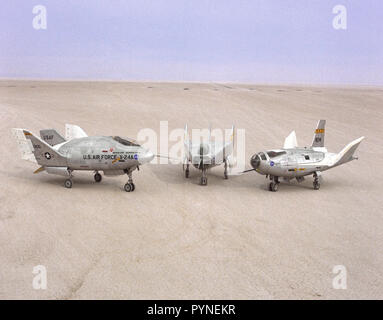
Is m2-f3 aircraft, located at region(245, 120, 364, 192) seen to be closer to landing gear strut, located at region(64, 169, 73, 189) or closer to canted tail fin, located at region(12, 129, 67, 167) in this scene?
landing gear strut, located at region(64, 169, 73, 189)

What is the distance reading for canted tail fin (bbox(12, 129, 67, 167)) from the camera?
15.6 m

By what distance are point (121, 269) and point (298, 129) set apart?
2639 centimetres

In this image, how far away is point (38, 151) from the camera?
1575 cm

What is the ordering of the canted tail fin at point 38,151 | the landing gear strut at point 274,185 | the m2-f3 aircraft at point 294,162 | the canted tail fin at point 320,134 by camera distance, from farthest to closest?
the canted tail fin at point 320,134, the landing gear strut at point 274,185, the m2-f3 aircraft at point 294,162, the canted tail fin at point 38,151

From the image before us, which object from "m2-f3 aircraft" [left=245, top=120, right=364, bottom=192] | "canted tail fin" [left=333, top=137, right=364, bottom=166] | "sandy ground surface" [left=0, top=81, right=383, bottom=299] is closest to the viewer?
"sandy ground surface" [left=0, top=81, right=383, bottom=299]

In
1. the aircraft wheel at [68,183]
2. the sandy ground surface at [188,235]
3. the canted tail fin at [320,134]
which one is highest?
the canted tail fin at [320,134]

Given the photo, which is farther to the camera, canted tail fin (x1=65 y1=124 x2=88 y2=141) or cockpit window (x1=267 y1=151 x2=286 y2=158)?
canted tail fin (x1=65 y1=124 x2=88 y2=141)

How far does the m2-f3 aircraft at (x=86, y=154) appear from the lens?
15352mm

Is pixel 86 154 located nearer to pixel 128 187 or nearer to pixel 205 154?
pixel 128 187

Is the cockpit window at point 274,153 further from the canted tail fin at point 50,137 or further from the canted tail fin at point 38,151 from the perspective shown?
the canted tail fin at point 50,137

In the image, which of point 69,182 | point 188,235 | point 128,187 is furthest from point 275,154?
point 69,182

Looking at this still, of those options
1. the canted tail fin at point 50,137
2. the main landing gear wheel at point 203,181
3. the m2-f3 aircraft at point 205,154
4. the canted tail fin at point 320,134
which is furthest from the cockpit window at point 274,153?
the canted tail fin at point 50,137

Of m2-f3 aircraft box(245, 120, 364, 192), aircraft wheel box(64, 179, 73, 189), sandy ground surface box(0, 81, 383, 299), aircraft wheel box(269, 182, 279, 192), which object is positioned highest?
m2-f3 aircraft box(245, 120, 364, 192)

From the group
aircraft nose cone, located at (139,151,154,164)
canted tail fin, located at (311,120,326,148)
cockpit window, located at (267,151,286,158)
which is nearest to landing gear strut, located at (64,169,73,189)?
aircraft nose cone, located at (139,151,154,164)
